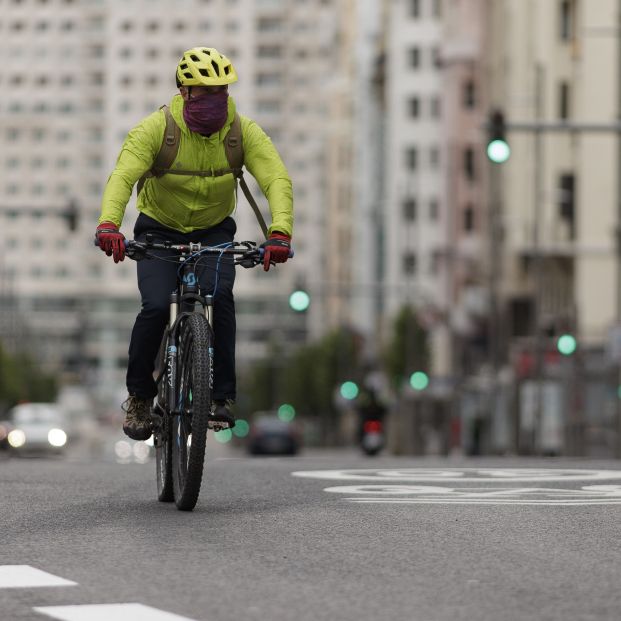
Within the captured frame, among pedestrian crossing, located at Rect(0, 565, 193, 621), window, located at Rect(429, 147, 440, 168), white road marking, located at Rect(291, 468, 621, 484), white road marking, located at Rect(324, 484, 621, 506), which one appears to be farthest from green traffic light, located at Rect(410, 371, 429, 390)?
window, located at Rect(429, 147, 440, 168)

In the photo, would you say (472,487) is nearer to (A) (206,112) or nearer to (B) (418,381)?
(A) (206,112)

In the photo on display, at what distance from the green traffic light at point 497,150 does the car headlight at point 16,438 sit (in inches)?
1200

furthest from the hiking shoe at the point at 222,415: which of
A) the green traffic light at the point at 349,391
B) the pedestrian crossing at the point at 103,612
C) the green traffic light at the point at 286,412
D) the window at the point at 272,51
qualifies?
the window at the point at 272,51

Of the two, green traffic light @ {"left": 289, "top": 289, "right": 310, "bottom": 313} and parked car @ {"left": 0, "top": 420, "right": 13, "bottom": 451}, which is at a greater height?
green traffic light @ {"left": 289, "top": 289, "right": 310, "bottom": 313}

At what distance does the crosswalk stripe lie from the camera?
19.0 feet

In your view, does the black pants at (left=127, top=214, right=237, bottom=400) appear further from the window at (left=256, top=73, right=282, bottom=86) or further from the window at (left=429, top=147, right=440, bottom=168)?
the window at (left=256, top=73, right=282, bottom=86)

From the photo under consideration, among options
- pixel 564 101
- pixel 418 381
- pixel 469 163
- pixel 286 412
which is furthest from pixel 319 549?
pixel 286 412

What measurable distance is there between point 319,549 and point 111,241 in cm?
234

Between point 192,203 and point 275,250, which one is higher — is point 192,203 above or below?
above

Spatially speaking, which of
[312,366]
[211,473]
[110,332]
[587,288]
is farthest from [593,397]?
[110,332]

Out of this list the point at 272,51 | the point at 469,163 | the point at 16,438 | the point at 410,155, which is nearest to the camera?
the point at 16,438

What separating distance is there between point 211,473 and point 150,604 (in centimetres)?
648

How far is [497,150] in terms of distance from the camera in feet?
79.0

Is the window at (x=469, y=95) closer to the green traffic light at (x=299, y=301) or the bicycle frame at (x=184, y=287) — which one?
the green traffic light at (x=299, y=301)
